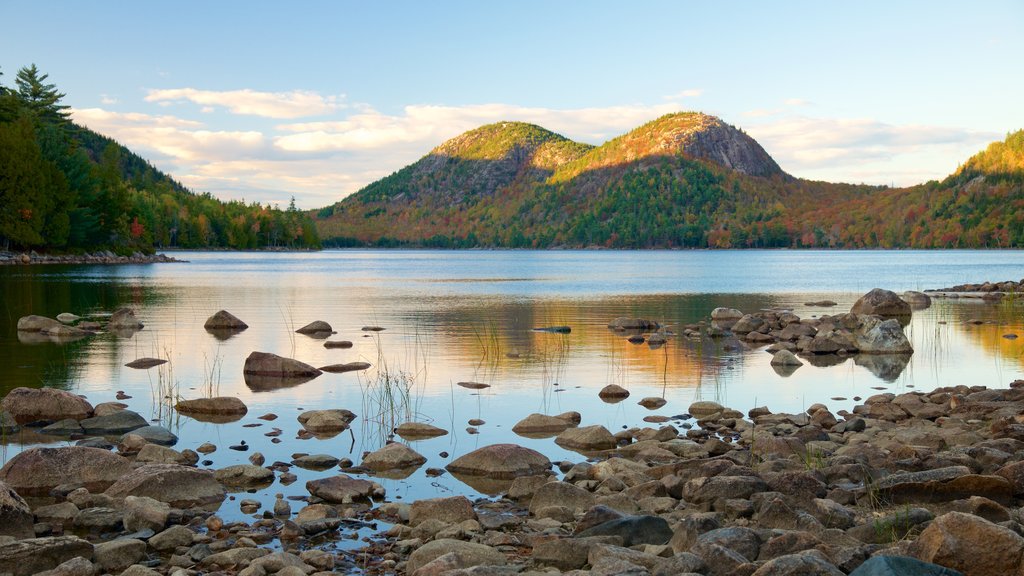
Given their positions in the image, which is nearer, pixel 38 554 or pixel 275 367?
pixel 38 554

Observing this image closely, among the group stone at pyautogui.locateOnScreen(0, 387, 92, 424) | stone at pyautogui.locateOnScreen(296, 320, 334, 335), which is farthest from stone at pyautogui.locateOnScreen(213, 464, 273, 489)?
stone at pyautogui.locateOnScreen(296, 320, 334, 335)

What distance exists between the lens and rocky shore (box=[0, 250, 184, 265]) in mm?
99750

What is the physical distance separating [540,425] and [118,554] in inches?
347

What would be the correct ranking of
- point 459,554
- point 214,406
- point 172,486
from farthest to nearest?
point 214,406 < point 172,486 < point 459,554

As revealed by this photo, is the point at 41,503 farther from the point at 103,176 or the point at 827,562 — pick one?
the point at 103,176

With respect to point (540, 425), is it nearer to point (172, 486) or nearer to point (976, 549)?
point (172, 486)

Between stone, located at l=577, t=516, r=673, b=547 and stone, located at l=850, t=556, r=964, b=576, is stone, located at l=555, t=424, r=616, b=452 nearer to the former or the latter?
stone, located at l=577, t=516, r=673, b=547

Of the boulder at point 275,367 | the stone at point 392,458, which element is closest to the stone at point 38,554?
the stone at point 392,458

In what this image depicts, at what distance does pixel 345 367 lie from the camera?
23562 millimetres

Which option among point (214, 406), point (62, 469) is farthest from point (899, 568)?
point (214, 406)

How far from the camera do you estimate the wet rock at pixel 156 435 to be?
14773mm

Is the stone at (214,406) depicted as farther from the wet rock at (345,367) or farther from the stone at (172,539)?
the stone at (172,539)

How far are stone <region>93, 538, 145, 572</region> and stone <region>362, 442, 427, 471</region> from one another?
456 centimetres

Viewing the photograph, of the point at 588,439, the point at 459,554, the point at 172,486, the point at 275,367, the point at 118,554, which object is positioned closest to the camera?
the point at 459,554
